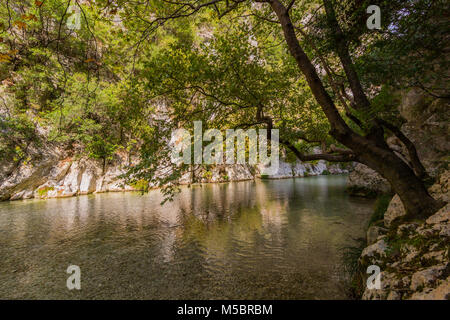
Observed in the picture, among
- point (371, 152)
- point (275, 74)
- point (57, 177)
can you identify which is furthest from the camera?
point (57, 177)

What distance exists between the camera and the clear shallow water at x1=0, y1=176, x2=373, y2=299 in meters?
4.76

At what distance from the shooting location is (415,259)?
313cm

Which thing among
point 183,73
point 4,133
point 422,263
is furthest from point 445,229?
point 4,133

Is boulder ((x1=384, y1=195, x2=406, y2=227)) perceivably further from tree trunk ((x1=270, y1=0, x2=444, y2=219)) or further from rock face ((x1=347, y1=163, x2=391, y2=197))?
rock face ((x1=347, y1=163, x2=391, y2=197))

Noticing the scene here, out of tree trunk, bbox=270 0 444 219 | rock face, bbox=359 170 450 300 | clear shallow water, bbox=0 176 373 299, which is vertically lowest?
clear shallow water, bbox=0 176 373 299

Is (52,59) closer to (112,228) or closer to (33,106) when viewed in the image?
(33,106)

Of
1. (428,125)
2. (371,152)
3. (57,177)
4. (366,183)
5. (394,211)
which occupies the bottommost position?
(366,183)

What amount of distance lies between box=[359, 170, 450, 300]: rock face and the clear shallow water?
1.43 meters

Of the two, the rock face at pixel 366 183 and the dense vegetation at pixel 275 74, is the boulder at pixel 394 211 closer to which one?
the dense vegetation at pixel 275 74

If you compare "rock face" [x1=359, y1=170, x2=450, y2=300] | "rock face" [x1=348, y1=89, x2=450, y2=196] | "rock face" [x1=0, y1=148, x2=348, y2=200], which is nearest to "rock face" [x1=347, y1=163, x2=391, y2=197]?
"rock face" [x1=348, y1=89, x2=450, y2=196]

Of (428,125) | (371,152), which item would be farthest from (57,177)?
(428,125)

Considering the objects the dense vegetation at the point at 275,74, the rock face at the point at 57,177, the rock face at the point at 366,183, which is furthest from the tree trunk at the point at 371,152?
the rock face at the point at 57,177

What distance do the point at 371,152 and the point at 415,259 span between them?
7.01ft

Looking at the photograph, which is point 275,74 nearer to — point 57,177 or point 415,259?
point 415,259
